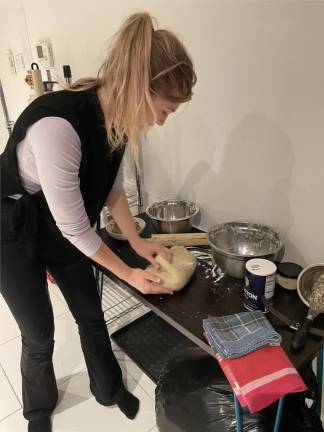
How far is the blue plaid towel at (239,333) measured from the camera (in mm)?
765

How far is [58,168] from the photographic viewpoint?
0.76 meters

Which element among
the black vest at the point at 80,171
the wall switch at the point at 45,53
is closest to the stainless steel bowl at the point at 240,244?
the black vest at the point at 80,171

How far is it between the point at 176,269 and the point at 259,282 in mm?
260

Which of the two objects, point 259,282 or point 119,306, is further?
point 119,306

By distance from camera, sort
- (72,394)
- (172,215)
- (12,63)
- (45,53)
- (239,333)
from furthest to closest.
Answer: (12,63)
(45,53)
(172,215)
(72,394)
(239,333)

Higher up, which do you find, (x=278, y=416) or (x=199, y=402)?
(x=278, y=416)

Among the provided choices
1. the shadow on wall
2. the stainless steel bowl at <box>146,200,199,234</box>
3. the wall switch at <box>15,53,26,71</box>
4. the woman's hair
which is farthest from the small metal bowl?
the wall switch at <box>15,53,26,71</box>

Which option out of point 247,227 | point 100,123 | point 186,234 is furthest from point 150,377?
point 100,123

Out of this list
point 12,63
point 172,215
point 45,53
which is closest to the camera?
point 172,215

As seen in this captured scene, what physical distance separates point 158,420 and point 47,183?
789 mm

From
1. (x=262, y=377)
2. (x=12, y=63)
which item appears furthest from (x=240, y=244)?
(x=12, y=63)

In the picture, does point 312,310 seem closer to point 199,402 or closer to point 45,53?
point 199,402

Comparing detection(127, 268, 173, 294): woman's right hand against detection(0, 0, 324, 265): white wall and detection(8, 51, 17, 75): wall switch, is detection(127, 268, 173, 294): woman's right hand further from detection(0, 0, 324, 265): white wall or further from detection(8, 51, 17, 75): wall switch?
detection(8, 51, 17, 75): wall switch

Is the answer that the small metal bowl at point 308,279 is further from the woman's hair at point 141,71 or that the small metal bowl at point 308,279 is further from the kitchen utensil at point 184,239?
the woman's hair at point 141,71
